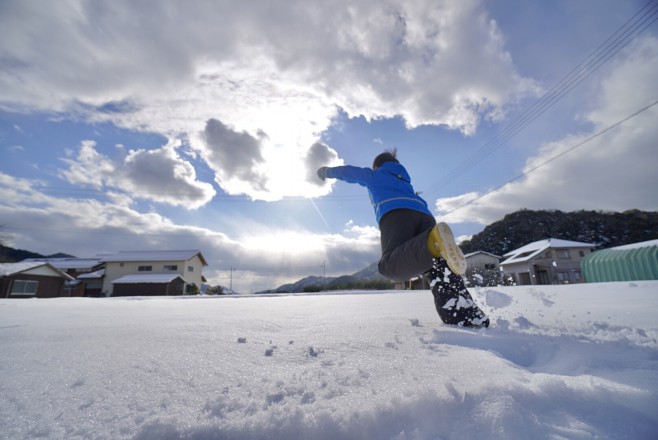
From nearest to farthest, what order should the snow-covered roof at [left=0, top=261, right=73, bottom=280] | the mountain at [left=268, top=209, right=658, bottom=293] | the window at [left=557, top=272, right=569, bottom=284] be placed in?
the snow-covered roof at [left=0, top=261, right=73, bottom=280], the window at [left=557, top=272, right=569, bottom=284], the mountain at [left=268, top=209, right=658, bottom=293]

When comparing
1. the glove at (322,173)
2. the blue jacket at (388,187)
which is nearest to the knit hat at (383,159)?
the blue jacket at (388,187)

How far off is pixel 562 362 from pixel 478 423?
0.57 m

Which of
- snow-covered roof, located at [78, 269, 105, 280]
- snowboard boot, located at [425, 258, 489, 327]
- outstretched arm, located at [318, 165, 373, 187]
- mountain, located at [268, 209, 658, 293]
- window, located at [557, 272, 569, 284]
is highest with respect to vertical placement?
mountain, located at [268, 209, 658, 293]

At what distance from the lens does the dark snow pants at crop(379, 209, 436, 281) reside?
174 centimetres

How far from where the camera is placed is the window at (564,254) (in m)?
25.6

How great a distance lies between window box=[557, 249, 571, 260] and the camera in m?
25.6

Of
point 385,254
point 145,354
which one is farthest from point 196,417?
point 385,254

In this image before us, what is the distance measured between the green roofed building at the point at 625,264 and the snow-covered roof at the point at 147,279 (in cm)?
2779

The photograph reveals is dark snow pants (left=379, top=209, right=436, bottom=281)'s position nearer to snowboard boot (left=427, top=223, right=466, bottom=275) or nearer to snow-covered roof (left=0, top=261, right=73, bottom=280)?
snowboard boot (left=427, top=223, right=466, bottom=275)

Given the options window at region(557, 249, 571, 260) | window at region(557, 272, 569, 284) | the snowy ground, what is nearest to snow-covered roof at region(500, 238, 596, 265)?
window at region(557, 249, 571, 260)

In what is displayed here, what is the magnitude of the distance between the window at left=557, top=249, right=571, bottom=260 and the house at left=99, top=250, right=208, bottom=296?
33540 mm

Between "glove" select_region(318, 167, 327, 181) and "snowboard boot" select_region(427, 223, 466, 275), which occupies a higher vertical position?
"glove" select_region(318, 167, 327, 181)

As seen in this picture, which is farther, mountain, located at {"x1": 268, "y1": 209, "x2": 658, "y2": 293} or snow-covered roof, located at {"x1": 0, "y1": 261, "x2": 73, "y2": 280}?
mountain, located at {"x1": 268, "y1": 209, "x2": 658, "y2": 293}

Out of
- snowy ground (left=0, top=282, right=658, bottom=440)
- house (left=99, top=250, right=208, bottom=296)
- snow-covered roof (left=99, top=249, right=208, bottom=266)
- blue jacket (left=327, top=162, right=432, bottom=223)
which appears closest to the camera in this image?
snowy ground (left=0, top=282, right=658, bottom=440)
